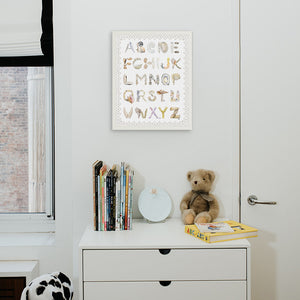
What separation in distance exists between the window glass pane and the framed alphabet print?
572mm

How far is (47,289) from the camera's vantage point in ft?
4.92

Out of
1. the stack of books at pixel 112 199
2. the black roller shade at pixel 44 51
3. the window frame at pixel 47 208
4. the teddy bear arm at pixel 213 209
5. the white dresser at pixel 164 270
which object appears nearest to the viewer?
the white dresser at pixel 164 270

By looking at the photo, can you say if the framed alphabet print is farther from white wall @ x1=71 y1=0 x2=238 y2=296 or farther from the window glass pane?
the window glass pane

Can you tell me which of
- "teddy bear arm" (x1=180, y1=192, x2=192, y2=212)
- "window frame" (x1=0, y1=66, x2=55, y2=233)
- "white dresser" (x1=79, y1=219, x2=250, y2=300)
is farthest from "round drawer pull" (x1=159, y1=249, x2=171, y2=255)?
"window frame" (x1=0, y1=66, x2=55, y2=233)

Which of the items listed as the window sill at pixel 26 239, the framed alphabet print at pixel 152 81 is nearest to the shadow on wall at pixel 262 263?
the framed alphabet print at pixel 152 81

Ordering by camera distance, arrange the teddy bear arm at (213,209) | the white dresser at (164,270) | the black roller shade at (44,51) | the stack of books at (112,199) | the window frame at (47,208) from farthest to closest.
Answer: the window frame at (47,208) → the black roller shade at (44,51) → the teddy bear arm at (213,209) → the stack of books at (112,199) → the white dresser at (164,270)

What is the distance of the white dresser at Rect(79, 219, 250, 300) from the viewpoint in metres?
1.39

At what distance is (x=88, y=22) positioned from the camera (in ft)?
5.79

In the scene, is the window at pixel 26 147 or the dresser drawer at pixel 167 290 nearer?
the dresser drawer at pixel 167 290

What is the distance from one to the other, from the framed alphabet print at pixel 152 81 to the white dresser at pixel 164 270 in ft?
2.11

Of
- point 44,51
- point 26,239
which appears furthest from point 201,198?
point 44,51

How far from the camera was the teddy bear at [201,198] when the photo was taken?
5.59ft

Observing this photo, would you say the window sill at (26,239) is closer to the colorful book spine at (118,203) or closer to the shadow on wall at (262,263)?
the colorful book spine at (118,203)

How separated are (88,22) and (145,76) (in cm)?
42
